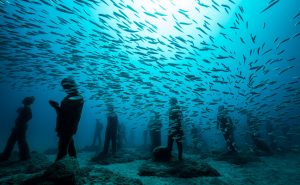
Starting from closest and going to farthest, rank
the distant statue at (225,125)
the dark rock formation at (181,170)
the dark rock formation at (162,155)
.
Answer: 1. the dark rock formation at (181,170)
2. the dark rock formation at (162,155)
3. the distant statue at (225,125)

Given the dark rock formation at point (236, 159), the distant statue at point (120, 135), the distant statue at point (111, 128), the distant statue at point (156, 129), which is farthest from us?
the distant statue at point (120, 135)

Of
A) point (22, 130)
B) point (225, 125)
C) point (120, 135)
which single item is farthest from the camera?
point (120, 135)

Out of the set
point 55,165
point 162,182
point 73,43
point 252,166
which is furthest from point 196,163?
point 73,43

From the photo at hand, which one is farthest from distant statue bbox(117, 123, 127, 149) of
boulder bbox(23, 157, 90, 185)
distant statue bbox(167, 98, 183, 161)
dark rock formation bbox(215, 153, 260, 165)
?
boulder bbox(23, 157, 90, 185)

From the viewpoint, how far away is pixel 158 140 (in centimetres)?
1169

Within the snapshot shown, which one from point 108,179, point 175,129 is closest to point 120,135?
point 175,129

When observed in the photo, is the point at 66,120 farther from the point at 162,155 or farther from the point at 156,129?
the point at 156,129

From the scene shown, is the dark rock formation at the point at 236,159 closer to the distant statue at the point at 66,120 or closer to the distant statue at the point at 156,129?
the distant statue at the point at 156,129

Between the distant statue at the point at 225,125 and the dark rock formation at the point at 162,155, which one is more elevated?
the distant statue at the point at 225,125

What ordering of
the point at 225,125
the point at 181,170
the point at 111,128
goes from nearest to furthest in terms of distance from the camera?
the point at 181,170, the point at 111,128, the point at 225,125

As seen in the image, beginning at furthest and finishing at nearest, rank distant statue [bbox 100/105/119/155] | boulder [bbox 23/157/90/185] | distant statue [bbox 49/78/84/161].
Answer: distant statue [bbox 100/105/119/155]
distant statue [bbox 49/78/84/161]
boulder [bbox 23/157/90/185]

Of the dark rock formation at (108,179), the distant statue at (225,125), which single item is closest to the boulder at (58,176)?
the dark rock formation at (108,179)

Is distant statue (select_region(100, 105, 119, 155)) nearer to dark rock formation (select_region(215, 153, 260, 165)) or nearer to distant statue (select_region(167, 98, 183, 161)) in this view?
distant statue (select_region(167, 98, 183, 161))

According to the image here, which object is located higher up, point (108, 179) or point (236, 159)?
point (108, 179)
